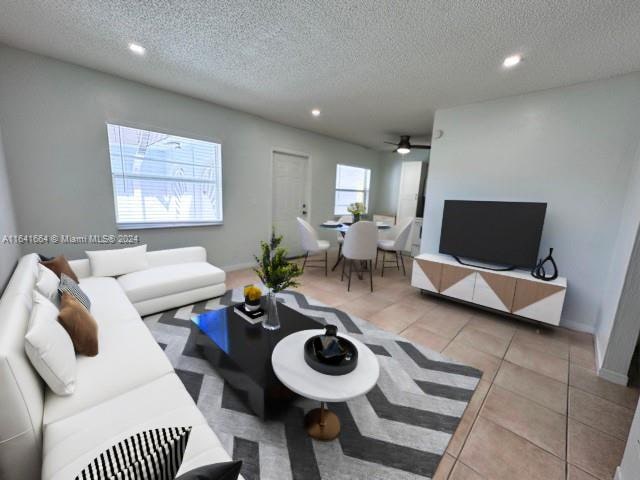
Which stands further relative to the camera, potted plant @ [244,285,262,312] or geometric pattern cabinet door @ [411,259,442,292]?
geometric pattern cabinet door @ [411,259,442,292]

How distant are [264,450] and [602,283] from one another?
3.47m

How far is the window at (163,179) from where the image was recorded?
3.20m

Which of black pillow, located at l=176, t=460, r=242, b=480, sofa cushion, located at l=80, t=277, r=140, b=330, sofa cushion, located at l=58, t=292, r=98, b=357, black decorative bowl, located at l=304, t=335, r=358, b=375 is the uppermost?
black pillow, located at l=176, t=460, r=242, b=480

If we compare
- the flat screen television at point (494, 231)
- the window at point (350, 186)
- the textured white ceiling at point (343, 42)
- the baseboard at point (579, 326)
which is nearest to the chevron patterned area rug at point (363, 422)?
the flat screen television at point (494, 231)

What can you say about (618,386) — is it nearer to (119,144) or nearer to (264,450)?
(264,450)

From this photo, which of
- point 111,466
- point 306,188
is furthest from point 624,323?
point 306,188

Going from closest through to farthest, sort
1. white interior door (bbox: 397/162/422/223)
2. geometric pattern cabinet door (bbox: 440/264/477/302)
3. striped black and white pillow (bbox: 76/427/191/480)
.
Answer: striped black and white pillow (bbox: 76/427/191/480)
geometric pattern cabinet door (bbox: 440/264/477/302)
white interior door (bbox: 397/162/422/223)

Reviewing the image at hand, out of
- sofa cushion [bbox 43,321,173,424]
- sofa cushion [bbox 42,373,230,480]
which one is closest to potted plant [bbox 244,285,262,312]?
sofa cushion [bbox 43,321,173,424]

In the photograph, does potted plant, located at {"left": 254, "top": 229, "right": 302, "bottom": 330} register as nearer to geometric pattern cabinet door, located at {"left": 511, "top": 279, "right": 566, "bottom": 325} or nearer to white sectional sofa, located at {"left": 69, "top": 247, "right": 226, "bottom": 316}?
white sectional sofa, located at {"left": 69, "top": 247, "right": 226, "bottom": 316}

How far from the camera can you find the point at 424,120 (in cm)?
410

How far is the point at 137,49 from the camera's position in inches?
93.9

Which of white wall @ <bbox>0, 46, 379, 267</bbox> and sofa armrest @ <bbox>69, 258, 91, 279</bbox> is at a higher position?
white wall @ <bbox>0, 46, 379, 267</bbox>

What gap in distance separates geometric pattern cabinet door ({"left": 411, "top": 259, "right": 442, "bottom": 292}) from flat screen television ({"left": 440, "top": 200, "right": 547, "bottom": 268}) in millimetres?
338

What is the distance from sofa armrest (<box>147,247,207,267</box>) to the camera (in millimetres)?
3143
